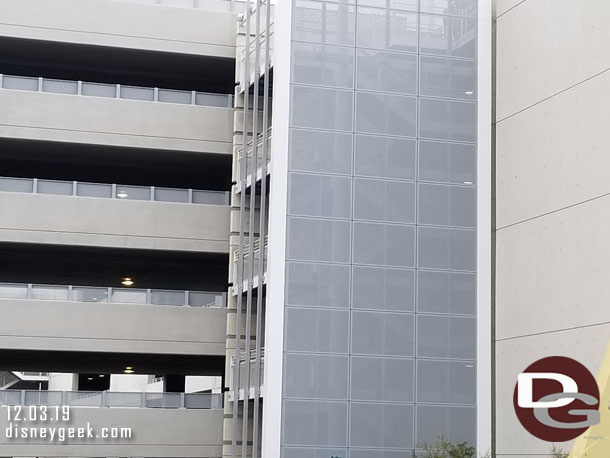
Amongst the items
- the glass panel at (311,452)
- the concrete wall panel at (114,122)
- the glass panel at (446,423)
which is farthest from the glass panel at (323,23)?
the glass panel at (311,452)

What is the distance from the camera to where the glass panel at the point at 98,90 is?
46.2 meters

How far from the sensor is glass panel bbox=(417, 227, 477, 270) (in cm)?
4088

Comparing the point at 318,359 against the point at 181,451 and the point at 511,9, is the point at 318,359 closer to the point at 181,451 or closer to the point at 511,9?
the point at 181,451

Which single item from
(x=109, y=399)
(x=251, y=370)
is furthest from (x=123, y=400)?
(x=251, y=370)

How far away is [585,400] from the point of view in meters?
35.7

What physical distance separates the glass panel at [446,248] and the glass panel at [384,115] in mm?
3235

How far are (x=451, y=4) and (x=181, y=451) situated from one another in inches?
677

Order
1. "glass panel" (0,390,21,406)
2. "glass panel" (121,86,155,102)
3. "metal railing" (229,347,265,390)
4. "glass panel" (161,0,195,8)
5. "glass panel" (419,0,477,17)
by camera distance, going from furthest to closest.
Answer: "glass panel" (161,0,195,8) < "glass panel" (121,86,155,102) < "glass panel" (0,390,21,406) < "glass panel" (419,0,477,17) < "metal railing" (229,347,265,390)

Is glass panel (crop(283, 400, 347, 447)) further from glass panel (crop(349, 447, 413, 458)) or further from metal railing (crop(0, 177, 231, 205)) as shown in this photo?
metal railing (crop(0, 177, 231, 205))

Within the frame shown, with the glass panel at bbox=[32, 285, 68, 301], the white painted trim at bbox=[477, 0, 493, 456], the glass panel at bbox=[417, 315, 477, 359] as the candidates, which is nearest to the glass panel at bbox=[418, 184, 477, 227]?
the white painted trim at bbox=[477, 0, 493, 456]

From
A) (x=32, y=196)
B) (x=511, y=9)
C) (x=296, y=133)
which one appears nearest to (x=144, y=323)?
(x=32, y=196)

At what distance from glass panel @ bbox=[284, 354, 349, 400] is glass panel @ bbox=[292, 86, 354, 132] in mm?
7169

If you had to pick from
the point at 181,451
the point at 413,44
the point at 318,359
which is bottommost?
the point at 181,451

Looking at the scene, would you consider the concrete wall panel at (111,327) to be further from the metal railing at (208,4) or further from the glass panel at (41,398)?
the metal railing at (208,4)
